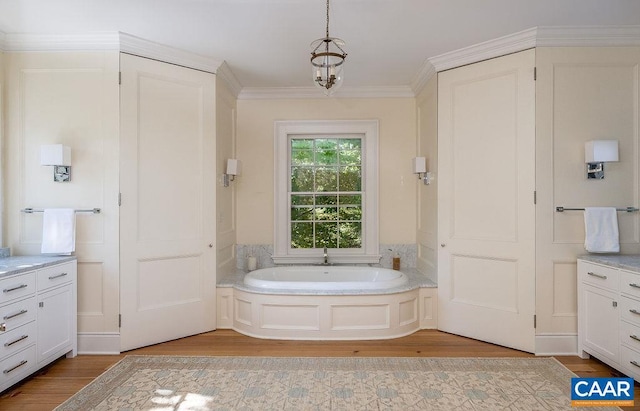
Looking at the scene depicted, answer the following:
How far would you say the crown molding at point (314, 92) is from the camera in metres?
4.29

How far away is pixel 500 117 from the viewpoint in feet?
10.6

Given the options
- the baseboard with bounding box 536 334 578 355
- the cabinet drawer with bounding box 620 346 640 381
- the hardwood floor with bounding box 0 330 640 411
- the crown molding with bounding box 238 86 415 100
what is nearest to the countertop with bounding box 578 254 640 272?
the cabinet drawer with bounding box 620 346 640 381

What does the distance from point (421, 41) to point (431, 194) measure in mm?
1502

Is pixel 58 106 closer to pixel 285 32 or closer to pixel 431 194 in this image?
pixel 285 32

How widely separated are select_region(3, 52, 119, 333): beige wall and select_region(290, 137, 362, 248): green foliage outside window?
204cm

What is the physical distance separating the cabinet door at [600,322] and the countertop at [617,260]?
0.72 ft

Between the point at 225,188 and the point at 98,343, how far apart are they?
1852mm

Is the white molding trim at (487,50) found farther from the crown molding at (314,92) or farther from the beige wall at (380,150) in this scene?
the beige wall at (380,150)

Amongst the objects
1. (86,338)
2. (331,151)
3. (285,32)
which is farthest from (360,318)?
(285,32)

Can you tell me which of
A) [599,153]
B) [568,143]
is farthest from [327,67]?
[599,153]

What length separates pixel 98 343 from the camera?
306 centimetres

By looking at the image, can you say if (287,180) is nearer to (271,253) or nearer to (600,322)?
(271,253)

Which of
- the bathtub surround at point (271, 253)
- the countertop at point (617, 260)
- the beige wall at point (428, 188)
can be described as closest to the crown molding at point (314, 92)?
the beige wall at point (428, 188)

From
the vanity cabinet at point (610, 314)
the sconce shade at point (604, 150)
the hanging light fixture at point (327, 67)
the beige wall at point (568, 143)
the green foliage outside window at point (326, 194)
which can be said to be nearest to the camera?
the hanging light fixture at point (327, 67)
